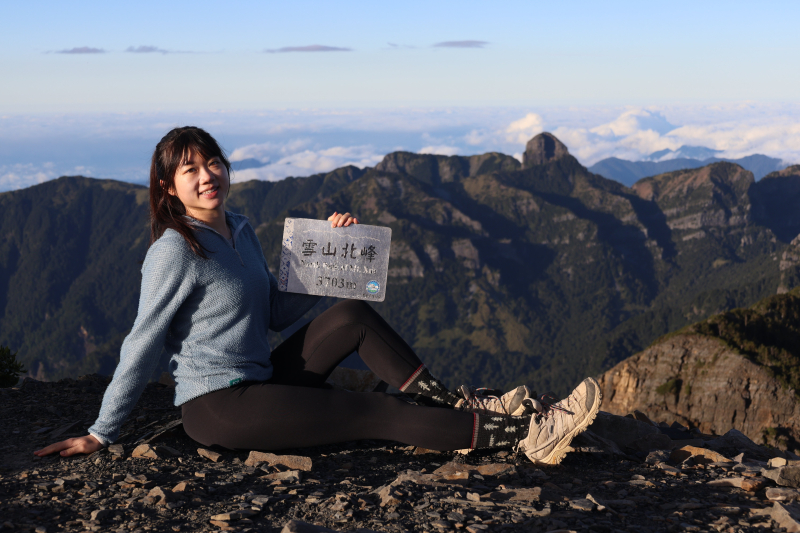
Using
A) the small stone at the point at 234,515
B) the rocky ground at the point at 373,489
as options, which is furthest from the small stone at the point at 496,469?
the small stone at the point at 234,515

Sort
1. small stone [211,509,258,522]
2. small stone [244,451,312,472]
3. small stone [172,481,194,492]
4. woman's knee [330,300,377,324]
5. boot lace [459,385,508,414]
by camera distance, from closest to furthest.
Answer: small stone [211,509,258,522] → small stone [172,481,194,492] → small stone [244,451,312,472] → woman's knee [330,300,377,324] → boot lace [459,385,508,414]

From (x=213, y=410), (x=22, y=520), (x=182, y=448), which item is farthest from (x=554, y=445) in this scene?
(x=22, y=520)

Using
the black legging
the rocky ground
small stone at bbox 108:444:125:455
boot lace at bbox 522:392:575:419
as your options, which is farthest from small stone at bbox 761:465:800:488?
small stone at bbox 108:444:125:455

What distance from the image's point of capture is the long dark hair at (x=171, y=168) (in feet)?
22.6

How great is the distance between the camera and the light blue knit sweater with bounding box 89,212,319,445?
6.58 meters

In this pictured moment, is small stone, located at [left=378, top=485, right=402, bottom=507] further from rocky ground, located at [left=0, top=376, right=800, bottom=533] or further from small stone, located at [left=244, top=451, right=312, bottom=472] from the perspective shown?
small stone, located at [left=244, top=451, right=312, bottom=472]

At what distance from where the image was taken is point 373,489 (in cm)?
646

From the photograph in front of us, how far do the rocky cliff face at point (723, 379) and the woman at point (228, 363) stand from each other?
70199mm

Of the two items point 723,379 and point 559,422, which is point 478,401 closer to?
point 559,422

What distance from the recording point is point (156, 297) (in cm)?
652

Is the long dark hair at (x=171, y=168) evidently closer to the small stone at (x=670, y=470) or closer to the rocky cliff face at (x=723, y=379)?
the small stone at (x=670, y=470)

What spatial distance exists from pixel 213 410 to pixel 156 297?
137cm

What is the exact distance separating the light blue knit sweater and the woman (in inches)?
0.5

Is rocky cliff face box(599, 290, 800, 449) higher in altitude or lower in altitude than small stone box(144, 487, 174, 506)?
lower
